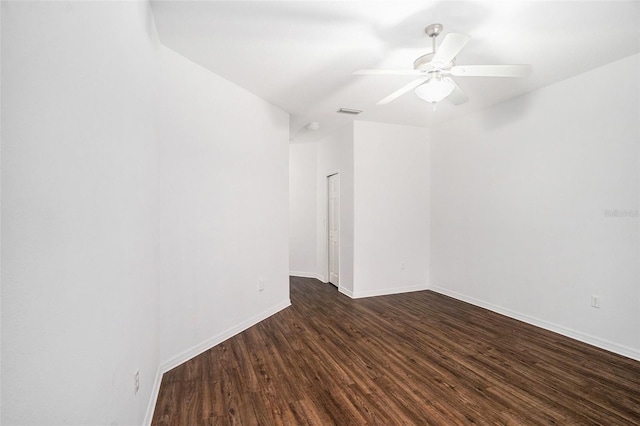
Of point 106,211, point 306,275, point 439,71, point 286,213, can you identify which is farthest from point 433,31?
point 306,275

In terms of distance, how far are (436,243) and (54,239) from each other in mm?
4931

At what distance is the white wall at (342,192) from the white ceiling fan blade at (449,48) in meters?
2.62

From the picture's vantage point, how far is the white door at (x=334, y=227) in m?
5.11

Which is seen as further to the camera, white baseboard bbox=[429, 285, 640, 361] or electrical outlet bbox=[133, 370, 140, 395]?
white baseboard bbox=[429, 285, 640, 361]

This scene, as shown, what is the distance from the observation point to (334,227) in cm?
533

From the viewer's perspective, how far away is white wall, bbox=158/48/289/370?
98.2 inches

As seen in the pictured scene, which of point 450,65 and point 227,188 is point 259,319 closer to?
point 227,188

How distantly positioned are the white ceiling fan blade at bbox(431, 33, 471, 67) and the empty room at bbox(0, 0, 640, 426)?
2 centimetres

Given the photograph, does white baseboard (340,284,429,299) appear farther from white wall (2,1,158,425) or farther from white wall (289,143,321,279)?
white wall (2,1,158,425)

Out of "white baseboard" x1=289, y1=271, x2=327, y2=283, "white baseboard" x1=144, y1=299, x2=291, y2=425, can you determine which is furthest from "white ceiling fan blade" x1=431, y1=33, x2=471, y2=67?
"white baseboard" x1=289, y1=271, x2=327, y2=283

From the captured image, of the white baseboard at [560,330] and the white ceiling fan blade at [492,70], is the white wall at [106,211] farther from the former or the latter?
the white baseboard at [560,330]

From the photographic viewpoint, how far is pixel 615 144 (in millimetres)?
2799

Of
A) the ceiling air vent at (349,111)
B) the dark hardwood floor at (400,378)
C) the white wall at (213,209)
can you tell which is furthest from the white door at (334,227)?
the dark hardwood floor at (400,378)

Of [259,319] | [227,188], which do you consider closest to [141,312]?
[227,188]
